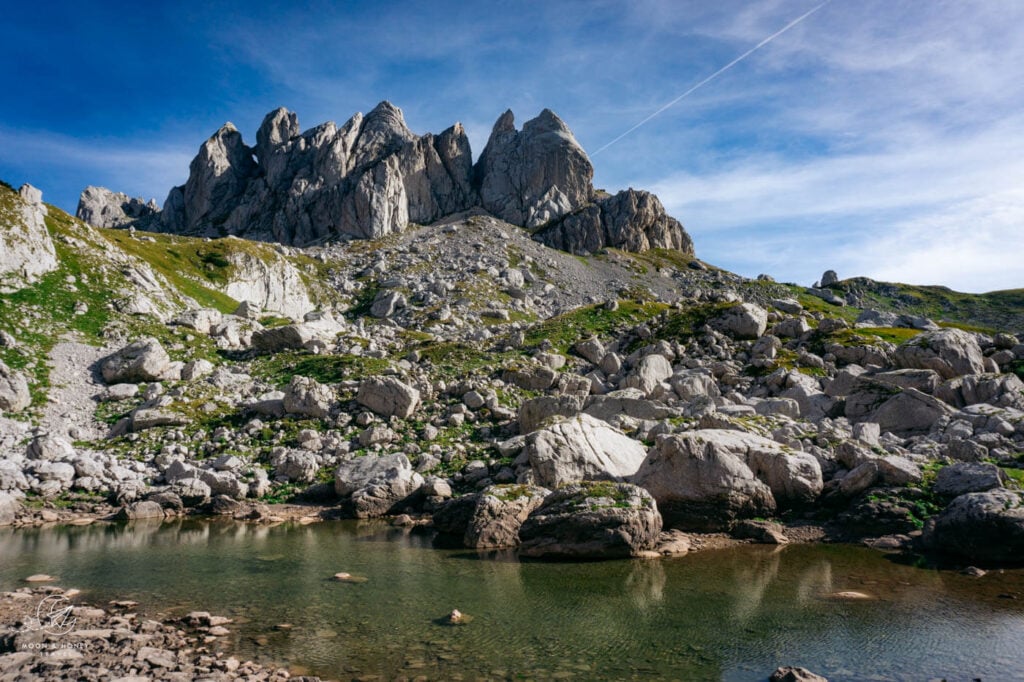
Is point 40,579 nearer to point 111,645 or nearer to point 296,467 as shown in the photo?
point 111,645

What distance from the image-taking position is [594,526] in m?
22.9

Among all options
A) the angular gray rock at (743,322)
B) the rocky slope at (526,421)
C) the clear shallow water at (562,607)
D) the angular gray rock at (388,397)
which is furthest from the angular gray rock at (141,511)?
the angular gray rock at (743,322)

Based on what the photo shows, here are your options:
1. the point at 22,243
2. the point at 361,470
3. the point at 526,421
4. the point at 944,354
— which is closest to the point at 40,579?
the point at 361,470

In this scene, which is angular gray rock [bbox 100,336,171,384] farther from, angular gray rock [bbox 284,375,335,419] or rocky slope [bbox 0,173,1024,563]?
angular gray rock [bbox 284,375,335,419]

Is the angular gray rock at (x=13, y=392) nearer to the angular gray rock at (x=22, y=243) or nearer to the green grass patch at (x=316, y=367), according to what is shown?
the green grass patch at (x=316, y=367)

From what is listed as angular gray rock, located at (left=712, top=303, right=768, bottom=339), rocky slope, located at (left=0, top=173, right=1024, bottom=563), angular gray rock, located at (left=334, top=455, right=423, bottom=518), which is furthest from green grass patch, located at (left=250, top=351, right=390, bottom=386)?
angular gray rock, located at (left=712, top=303, right=768, bottom=339)

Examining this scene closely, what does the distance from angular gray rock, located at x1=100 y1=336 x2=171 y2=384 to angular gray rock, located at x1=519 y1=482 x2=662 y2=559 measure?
36.7 meters

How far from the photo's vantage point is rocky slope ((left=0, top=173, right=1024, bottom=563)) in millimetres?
25391

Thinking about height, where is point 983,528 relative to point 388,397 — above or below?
below

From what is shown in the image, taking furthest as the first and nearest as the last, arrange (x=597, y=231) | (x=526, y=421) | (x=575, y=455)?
(x=597, y=231), (x=526, y=421), (x=575, y=455)

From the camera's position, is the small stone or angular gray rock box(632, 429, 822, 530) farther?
angular gray rock box(632, 429, 822, 530)

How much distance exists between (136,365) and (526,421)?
31.5 m

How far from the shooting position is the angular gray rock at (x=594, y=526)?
74.4ft

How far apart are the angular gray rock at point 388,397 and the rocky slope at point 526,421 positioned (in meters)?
0.16
